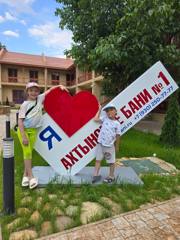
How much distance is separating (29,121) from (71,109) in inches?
33.1

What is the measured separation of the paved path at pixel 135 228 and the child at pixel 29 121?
1.39m

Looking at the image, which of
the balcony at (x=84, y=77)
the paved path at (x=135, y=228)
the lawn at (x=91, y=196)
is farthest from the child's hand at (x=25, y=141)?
the balcony at (x=84, y=77)

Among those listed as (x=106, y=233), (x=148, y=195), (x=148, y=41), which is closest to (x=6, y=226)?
(x=106, y=233)

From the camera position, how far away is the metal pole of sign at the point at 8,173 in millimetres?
3035

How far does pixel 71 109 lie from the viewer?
4191mm

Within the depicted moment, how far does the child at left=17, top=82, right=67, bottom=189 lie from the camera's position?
11.8ft

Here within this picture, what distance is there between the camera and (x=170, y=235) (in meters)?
2.67

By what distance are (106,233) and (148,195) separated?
4.09 ft

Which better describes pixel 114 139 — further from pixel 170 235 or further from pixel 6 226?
pixel 6 226

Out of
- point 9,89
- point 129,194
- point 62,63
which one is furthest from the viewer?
point 62,63

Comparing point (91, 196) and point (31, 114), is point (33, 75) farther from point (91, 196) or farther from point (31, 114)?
point (91, 196)

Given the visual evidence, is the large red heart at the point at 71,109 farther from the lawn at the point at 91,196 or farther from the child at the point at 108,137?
the lawn at the point at 91,196

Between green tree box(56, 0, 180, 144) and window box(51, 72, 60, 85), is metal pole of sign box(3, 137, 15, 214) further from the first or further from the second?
window box(51, 72, 60, 85)

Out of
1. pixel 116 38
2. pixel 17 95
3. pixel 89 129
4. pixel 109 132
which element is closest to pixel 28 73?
pixel 17 95
